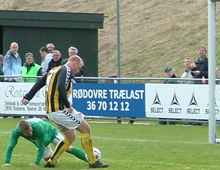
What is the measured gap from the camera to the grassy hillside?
34.7 m

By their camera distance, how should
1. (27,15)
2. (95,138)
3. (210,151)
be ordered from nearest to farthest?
(210,151) < (95,138) < (27,15)

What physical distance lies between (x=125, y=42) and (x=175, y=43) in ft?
11.7

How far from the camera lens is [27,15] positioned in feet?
89.5

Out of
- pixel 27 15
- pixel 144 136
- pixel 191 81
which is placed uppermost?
pixel 27 15

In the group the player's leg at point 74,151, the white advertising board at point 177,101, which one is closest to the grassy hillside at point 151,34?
the white advertising board at point 177,101

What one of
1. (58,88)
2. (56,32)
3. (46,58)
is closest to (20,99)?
(46,58)

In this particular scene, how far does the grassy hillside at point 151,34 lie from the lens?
3469 centimetres

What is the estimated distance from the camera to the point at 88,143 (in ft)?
36.4

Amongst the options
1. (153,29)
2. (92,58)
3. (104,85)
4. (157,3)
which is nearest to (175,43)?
(153,29)

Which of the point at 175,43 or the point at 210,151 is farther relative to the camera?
the point at 175,43

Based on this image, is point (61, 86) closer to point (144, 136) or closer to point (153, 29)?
point (144, 136)

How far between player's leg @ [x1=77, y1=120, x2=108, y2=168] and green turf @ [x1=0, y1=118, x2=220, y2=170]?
0.20 metres

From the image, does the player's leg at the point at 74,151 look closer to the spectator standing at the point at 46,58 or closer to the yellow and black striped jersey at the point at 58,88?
the yellow and black striped jersey at the point at 58,88

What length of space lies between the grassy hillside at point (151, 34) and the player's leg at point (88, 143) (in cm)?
2110
